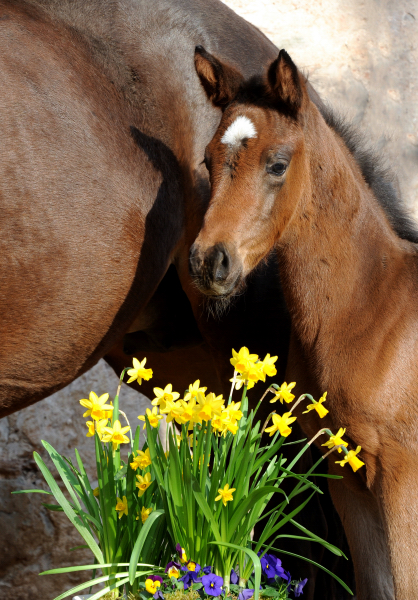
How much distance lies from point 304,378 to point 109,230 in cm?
59

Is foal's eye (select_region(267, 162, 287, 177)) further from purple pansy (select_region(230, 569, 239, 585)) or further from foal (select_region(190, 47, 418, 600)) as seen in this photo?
purple pansy (select_region(230, 569, 239, 585))

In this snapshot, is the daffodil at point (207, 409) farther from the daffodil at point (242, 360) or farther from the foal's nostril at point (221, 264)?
the foal's nostril at point (221, 264)

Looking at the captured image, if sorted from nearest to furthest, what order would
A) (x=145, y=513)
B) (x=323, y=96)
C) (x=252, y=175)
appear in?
(x=145, y=513) < (x=252, y=175) < (x=323, y=96)

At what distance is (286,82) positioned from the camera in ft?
4.42

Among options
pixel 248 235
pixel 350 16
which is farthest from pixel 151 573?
pixel 350 16

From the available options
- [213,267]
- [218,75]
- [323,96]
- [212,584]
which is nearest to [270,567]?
[212,584]

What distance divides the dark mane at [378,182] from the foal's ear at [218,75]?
33 cm

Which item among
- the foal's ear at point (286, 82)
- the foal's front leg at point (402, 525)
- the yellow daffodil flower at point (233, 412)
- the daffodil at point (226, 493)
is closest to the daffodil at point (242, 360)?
the yellow daffodil flower at point (233, 412)

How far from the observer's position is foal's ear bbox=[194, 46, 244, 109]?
1455 millimetres

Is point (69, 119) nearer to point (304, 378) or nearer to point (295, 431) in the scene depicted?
point (304, 378)

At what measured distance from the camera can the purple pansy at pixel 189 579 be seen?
1126 mm

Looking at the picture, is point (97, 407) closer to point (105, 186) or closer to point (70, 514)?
point (70, 514)

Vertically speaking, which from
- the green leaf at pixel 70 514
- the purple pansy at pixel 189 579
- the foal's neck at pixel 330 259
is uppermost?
the foal's neck at pixel 330 259

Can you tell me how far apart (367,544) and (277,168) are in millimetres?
933
